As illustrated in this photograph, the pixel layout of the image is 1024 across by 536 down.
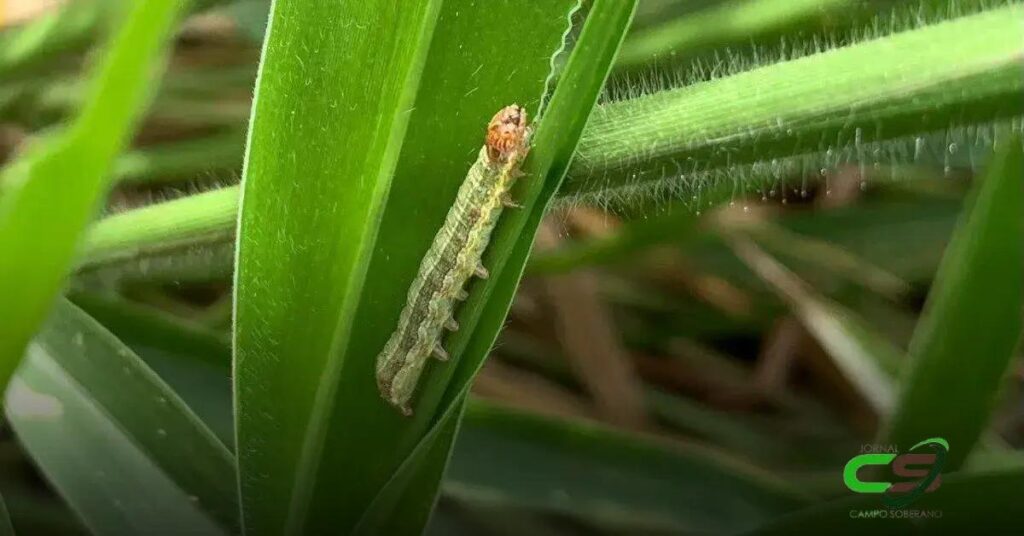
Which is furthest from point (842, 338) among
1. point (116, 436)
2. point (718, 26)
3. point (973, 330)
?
point (116, 436)

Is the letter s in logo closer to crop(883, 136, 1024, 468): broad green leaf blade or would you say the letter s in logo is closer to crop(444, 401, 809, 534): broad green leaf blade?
crop(883, 136, 1024, 468): broad green leaf blade

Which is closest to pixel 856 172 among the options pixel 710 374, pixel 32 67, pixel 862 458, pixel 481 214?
pixel 710 374

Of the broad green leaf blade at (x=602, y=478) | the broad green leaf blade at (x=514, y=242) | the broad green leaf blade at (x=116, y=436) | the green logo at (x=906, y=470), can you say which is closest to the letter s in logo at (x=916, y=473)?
the green logo at (x=906, y=470)

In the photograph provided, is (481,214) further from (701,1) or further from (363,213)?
(701,1)

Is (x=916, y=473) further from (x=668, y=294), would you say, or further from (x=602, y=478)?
(x=668, y=294)

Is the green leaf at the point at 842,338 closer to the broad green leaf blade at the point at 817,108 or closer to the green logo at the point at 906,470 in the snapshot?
the green logo at the point at 906,470

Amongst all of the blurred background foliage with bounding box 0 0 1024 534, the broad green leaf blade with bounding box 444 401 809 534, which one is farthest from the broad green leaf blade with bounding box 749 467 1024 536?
the broad green leaf blade with bounding box 444 401 809 534
